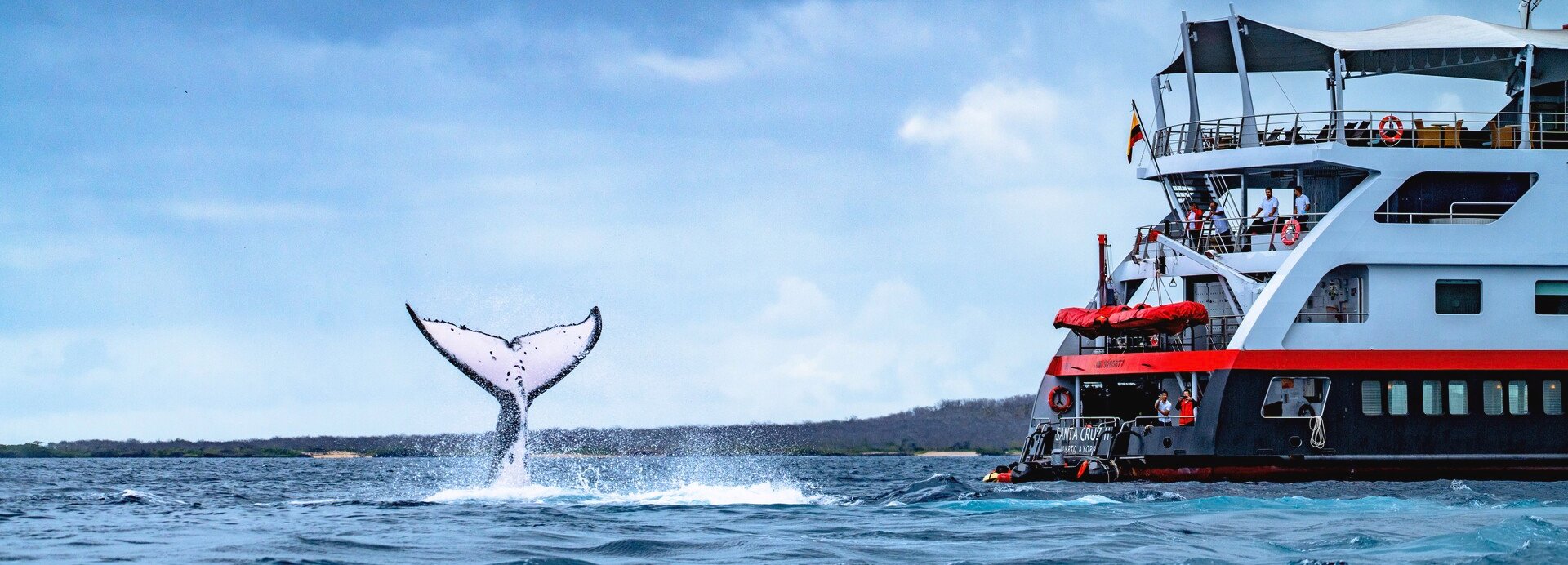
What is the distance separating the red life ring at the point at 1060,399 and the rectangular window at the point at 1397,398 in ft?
22.2

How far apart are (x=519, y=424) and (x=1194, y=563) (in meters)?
8.86

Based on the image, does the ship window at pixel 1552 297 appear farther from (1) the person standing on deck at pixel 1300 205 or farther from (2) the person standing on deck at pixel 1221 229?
(2) the person standing on deck at pixel 1221 229

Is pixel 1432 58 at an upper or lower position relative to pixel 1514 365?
upper

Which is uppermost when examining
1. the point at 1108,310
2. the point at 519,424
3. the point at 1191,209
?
the point at 1191,209

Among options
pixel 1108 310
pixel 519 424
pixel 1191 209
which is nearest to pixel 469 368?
pixel 519 424

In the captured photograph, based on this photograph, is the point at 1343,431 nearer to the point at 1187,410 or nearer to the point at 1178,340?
A: the point at 1187,410

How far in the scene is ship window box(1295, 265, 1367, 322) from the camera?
34.7m

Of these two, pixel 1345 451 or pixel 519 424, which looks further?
pixel 1345 451

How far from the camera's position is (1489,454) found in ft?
111

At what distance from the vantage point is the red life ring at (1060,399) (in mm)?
37656

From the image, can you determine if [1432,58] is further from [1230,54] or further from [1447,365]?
[1447,365]

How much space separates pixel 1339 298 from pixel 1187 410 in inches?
171

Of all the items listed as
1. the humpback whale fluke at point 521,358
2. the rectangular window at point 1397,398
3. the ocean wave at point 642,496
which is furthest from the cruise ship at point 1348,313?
the humpback whale fluke at point 521,358

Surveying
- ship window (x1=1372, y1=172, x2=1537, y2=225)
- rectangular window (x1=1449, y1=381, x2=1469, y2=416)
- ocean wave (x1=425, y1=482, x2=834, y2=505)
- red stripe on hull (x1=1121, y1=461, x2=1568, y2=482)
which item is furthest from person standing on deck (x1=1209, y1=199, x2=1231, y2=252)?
ocean wave (x1=425, y1=482, x2=834, y2=505)
